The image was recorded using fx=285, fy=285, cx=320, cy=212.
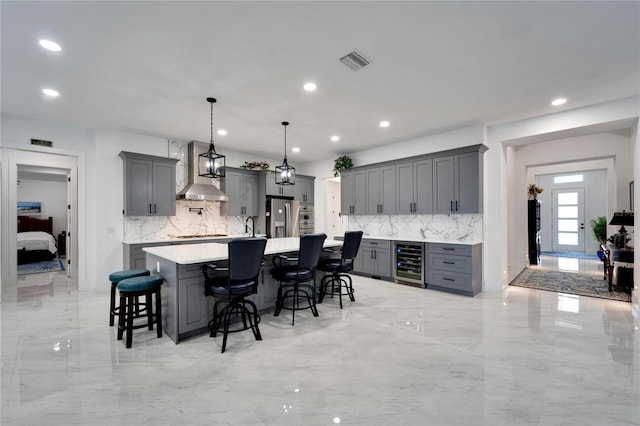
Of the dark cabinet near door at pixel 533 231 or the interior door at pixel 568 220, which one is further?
the interior door at pixel 568 220

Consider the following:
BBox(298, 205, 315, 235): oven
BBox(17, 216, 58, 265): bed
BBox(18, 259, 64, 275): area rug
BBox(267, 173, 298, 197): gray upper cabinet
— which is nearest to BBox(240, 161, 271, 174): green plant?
BBox(267, 173, 298, 197): gray upper cabinet

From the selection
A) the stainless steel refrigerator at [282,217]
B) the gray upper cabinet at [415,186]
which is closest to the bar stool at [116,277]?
the stainless steel refrigerator at [282,217]

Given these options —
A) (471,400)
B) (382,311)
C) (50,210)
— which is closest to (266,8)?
(471,400)

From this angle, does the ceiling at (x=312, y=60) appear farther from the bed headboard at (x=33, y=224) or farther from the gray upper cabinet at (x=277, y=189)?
the bed headboard at (x=33, y=224)

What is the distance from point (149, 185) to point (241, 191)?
1.85 metres

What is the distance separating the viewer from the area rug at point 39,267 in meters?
6.55

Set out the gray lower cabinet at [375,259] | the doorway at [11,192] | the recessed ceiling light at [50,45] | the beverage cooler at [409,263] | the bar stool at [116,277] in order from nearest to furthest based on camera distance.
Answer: the recessed ceiling light at [50,45] → the bar stool at [116,277] → the doorway at [11,192] → the beverage cooler at [409,263] → the gray lower cabinet at [375,259]

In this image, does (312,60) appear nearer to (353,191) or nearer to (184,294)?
(184,294)

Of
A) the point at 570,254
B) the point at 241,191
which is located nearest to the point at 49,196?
the point at 241,191

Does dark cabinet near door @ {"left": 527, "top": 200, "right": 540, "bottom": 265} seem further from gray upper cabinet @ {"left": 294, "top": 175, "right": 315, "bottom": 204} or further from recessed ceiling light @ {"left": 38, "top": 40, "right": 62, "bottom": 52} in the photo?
recessed ceiling light @ {"left": 38, "top": 40, "right": 62, "bottom": 52}

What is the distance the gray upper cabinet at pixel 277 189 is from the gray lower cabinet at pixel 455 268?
3.69m

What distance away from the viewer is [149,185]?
5273 millimetres

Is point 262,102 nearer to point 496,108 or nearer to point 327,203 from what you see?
point 496,108

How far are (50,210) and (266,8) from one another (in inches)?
444
